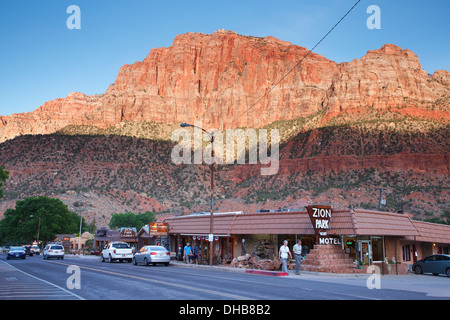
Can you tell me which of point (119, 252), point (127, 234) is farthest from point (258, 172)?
point (119, 252)

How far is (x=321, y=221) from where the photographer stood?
2464 cm

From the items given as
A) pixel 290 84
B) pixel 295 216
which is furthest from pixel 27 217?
pixel 290 84

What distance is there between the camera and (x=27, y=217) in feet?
268

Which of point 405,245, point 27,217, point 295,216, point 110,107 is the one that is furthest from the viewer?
point 110,107

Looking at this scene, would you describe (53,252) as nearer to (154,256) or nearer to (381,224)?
(154,256)

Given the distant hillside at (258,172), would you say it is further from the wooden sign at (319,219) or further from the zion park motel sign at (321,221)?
the wooden sign at (319,219)

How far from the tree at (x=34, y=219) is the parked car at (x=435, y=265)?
69.1 metres

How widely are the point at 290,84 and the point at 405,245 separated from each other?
4252 inches

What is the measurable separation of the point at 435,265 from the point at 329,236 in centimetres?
887

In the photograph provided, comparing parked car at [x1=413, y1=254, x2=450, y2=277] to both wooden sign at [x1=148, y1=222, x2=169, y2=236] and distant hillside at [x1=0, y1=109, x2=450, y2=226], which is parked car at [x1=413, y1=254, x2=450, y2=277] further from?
distant hillside at [x1=0, y1=109, x2=450, y2=226]

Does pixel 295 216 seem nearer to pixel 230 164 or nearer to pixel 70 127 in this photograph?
pixel 230 164

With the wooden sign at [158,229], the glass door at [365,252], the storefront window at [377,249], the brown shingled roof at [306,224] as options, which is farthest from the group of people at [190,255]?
the storefront window at [377,249]
